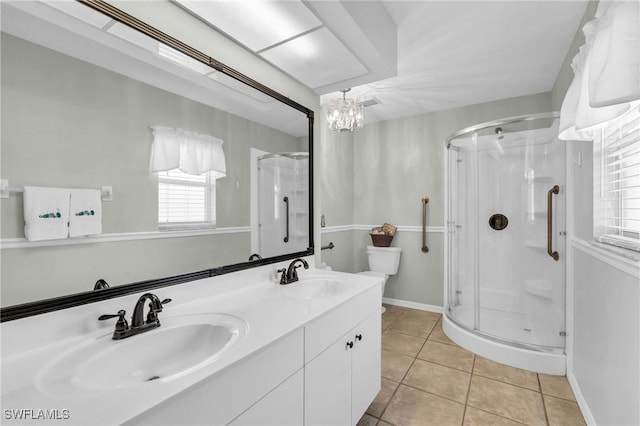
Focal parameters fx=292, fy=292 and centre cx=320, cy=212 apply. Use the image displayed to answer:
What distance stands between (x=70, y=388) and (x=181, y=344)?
382 millimetres

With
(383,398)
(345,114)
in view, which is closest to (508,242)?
(383,398)

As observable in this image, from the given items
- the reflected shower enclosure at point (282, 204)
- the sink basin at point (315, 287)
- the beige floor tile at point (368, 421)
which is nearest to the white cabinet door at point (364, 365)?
the beige floor tile at point (368, 421)

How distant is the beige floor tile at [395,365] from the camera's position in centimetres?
217

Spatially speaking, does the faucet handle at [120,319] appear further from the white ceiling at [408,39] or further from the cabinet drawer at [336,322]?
the white ceiling at [408,39]

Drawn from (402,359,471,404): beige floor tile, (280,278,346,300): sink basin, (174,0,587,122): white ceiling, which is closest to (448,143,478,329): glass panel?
(402,359,471,404): beige floor tile

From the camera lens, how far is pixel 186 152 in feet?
4.34

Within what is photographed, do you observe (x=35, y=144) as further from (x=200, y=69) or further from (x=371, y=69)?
(x=371, y=69)

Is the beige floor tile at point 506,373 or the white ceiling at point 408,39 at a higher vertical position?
the white ceiling at point 408,39

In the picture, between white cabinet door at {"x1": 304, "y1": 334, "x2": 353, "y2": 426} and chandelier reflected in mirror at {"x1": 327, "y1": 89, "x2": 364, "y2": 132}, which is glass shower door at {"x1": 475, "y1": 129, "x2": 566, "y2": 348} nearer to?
chandelier reflected in mirror at {"x1": 327, "y1": 89, "x2": 364, "y2": 132}

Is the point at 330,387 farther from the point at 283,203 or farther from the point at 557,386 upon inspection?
the point at 557,386

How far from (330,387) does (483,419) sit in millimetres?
1095

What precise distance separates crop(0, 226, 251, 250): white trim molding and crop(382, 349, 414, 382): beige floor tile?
5.21 ft

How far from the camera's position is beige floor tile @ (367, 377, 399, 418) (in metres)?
1.80

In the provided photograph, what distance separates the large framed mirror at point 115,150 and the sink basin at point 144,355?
0.64ft
